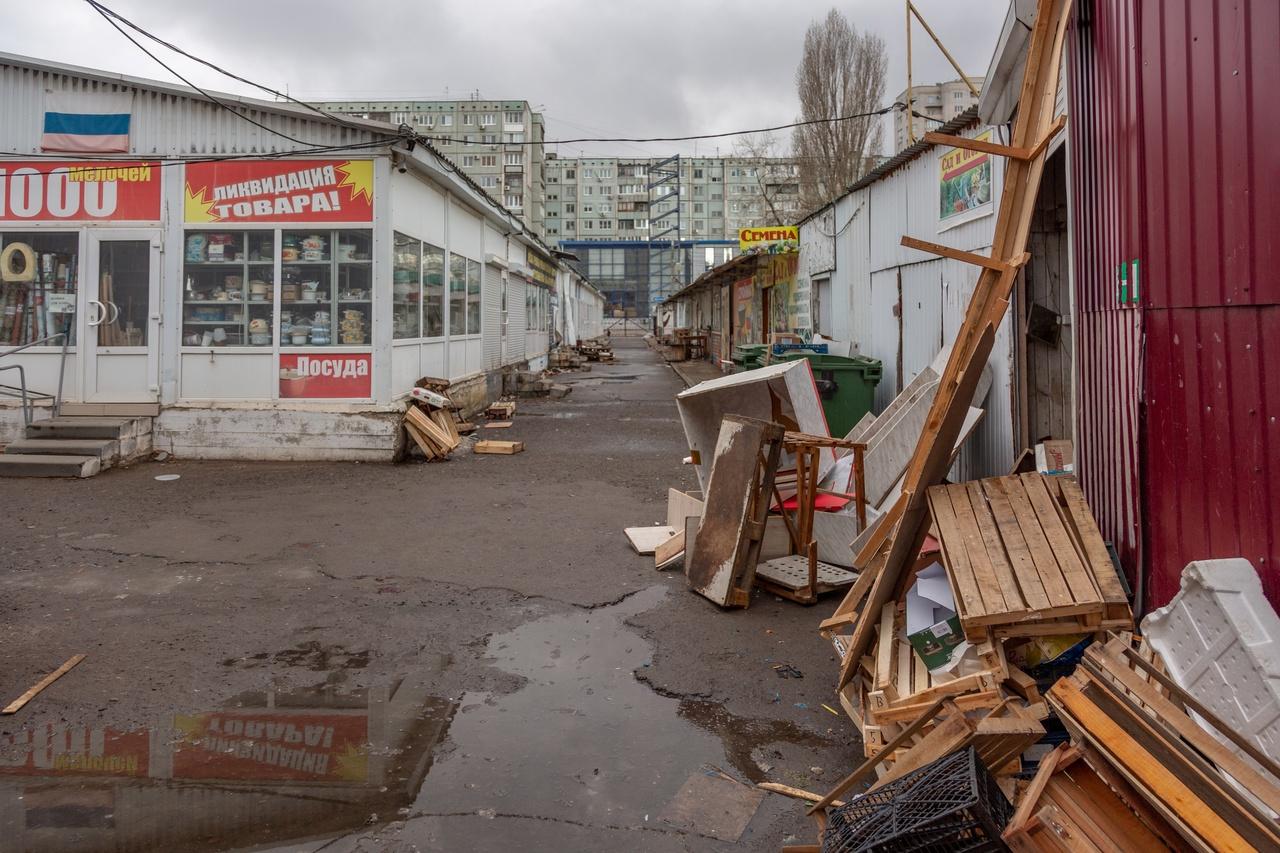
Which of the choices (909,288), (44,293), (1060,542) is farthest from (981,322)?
(44,293)

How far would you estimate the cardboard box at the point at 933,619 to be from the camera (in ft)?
13.3

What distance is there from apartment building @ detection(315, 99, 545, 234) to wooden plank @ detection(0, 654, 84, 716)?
248ft

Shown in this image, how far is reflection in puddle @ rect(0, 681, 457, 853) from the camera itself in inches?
133

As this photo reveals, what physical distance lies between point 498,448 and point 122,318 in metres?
5.22

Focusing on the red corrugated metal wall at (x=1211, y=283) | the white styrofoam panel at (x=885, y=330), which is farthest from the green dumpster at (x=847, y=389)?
the red corrugated metal wall at (x=1211, y=283)

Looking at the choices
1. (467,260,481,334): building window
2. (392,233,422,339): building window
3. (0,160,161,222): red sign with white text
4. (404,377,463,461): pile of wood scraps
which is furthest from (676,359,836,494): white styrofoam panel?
(467,260,481,334): building window

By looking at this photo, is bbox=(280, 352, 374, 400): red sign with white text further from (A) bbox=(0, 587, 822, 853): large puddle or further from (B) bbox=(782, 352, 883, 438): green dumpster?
(A) bbox=(0, 587, 822, 853): large puddle

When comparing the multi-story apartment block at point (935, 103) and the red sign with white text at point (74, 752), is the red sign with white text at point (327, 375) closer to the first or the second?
the red sign with white text at point (74, 752)

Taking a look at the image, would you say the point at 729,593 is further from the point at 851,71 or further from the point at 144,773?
the point at 851,71

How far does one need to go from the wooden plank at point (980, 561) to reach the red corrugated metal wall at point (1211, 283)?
0.71 m

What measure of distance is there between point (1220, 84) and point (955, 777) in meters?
2.69

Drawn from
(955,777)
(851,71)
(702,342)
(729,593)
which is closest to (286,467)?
(729,593)

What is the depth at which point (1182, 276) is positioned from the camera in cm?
368

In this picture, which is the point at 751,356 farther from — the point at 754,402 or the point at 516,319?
the point at 516,319
